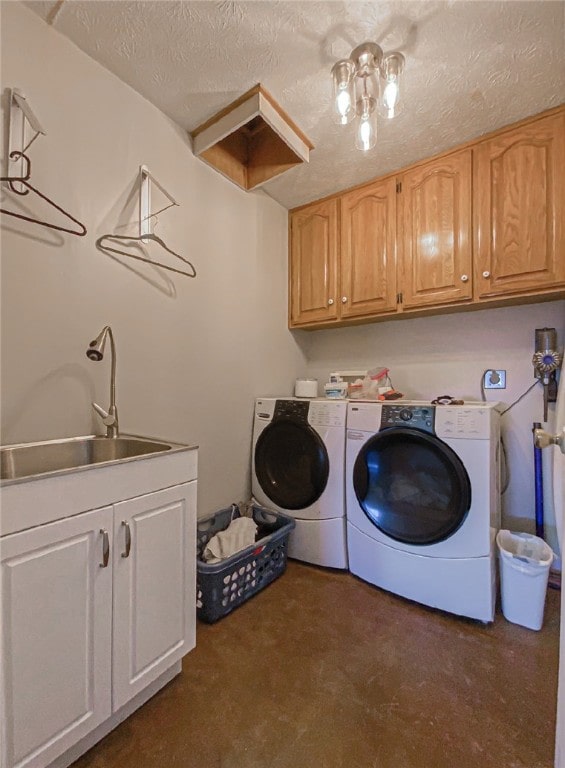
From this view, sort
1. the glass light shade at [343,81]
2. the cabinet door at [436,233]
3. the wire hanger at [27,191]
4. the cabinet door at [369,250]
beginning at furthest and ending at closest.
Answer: the cabinet door at [369,250] → the cabinet door at [436,233] → the glass light shade at [343,81] → the wire hanger at [27,191]

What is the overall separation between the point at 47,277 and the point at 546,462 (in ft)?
8.58

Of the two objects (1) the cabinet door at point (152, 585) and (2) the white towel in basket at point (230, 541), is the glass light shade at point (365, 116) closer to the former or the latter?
(1) the cabinet door at point (152, 585)

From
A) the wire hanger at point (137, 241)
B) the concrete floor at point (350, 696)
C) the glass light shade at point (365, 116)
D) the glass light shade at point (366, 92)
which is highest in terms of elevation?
the glass light shade at point (366, 92)

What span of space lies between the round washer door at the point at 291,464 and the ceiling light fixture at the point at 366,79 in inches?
59.7

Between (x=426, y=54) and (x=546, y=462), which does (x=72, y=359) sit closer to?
(x=426, y=54)

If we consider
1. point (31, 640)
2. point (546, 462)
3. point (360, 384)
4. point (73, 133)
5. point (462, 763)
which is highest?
point (73, 133)

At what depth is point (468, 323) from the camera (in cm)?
208

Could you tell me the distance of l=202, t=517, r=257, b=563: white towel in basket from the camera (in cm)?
161

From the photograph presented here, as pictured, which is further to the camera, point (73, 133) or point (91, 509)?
point (73, 133)

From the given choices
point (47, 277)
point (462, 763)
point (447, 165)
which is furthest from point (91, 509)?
point (447, 165)

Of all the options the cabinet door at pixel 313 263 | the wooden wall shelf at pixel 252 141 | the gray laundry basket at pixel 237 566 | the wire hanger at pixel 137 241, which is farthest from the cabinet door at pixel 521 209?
the gray laundry basket at pixel 237 566

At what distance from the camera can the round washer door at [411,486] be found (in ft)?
4.82

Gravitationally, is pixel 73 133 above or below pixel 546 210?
above

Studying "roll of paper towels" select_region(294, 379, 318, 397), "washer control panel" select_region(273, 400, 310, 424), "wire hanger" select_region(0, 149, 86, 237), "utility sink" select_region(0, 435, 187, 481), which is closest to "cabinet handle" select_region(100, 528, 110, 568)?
"utility sink" select_region(0, 435, 187, 481)
